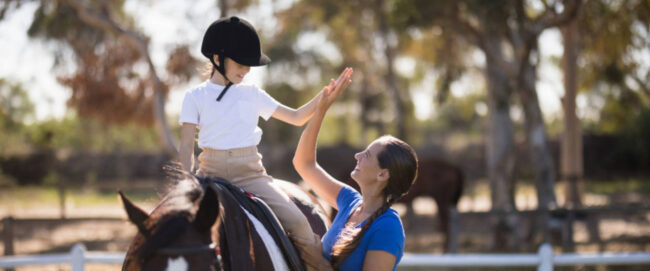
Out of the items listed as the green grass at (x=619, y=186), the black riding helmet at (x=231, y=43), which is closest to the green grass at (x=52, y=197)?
the black riding helmet at (x=231, y=43)

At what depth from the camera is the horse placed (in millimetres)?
1693

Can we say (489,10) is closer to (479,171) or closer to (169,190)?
(169,190)

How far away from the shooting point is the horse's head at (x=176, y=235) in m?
1.69

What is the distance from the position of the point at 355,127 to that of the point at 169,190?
4782 centimetres

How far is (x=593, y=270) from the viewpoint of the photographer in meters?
8.23

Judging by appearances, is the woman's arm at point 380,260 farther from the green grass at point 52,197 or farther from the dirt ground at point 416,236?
the green grass at point 52,197

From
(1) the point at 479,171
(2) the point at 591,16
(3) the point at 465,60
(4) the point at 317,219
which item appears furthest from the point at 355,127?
(4) the point at 317,219

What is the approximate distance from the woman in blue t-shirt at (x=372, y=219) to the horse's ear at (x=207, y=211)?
576 mm

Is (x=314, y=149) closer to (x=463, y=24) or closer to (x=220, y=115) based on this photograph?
(x=220, y=115)

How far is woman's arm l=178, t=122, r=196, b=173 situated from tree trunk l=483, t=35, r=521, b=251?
A: 331 inches

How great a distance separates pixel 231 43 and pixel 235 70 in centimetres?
13

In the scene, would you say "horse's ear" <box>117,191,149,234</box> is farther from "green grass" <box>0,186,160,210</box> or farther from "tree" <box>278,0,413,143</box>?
"green grass" <box>0,186,160,210</box>

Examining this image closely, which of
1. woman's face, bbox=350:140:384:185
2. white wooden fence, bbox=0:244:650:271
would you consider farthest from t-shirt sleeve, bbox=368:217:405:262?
white wooden fence, bbox=0:244:650:271

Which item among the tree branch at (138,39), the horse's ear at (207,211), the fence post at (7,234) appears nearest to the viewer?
the horse's ear at (207,211)
